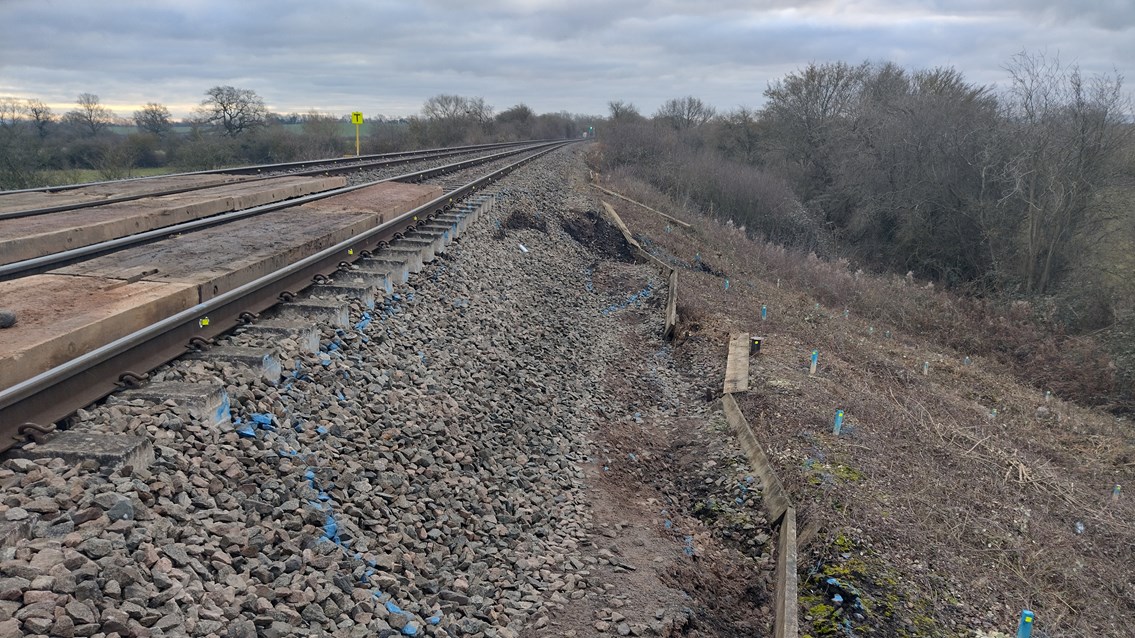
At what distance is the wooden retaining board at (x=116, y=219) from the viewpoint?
7777mm

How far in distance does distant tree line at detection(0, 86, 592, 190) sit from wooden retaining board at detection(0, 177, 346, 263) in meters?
14.7

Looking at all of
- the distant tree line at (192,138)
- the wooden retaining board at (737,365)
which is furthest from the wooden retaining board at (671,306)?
the distant tree line at (192,138)

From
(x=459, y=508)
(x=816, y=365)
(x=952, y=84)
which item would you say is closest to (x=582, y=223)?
(x=816, y=365)

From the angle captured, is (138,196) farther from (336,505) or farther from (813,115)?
(813,115)

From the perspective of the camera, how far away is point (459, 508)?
17.5 ft

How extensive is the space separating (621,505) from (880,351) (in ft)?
31.2

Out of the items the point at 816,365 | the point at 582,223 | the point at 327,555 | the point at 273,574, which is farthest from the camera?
the point at 582,223

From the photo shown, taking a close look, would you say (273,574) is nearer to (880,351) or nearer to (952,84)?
(880,351)

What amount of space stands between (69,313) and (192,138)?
116 ft

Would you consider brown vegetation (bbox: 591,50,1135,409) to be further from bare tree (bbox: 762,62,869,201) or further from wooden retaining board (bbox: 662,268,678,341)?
wooden retaining board (bbox: 662,268,678,341)

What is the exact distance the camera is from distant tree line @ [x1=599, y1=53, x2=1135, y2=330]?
71.7 feet

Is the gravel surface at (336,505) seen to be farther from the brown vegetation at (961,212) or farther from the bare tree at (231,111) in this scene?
the bare tree at (231,111)

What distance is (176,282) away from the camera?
6156mm

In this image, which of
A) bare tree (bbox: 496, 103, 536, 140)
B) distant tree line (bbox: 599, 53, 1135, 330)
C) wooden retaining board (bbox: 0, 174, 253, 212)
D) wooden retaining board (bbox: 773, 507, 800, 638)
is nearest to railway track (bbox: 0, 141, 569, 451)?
wooden retaining board (bbox: 0, 174, 253, 212)
